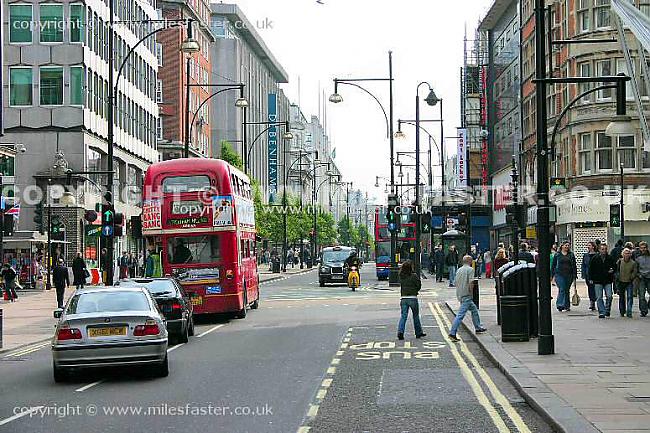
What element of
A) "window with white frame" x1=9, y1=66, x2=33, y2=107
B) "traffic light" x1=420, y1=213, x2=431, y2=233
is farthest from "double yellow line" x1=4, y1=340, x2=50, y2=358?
"window with white frame" x1=9, y1=66, x2=33, y2=107

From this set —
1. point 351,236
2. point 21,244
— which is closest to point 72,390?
point 21,244

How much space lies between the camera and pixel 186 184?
1089 inches

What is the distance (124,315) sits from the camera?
1578 cm

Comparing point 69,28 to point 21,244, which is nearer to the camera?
point 21,244

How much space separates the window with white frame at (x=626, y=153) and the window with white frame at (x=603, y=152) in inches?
20.5

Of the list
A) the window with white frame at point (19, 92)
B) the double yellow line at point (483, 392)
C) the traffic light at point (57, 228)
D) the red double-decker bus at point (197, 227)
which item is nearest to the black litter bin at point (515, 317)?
the double yellow line at point (483, 392)

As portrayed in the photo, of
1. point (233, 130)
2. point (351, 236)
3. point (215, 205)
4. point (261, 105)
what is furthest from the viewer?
point (351, 236)

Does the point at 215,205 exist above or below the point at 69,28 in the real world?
below

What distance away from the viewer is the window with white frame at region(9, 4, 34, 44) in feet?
189

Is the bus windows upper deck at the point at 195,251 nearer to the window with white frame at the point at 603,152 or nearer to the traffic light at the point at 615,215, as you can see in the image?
the traffic light at the point at 615,215

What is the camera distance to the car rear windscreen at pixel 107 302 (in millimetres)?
16109

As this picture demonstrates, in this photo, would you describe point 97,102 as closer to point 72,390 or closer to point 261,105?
point 72,390

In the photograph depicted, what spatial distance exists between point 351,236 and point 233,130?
63052 millimetres

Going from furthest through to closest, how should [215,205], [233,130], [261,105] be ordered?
[261,105] < [233,130] < [215,205]
